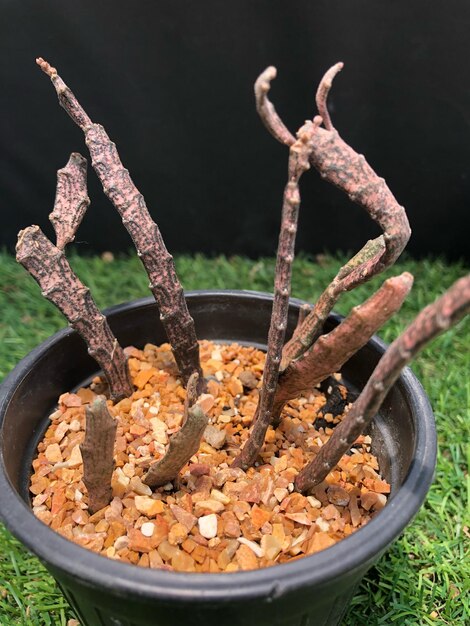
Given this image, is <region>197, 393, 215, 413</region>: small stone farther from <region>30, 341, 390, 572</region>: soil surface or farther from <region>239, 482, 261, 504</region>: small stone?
<region>239, 482, 261, 504</region>: small stone

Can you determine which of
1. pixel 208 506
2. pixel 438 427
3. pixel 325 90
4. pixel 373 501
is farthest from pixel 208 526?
pixel 438 427

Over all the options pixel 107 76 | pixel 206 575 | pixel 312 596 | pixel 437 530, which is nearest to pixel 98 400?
pixel 206 575

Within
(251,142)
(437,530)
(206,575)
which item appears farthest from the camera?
(251,142)

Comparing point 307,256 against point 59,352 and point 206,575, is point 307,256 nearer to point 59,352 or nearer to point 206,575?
point 59,352

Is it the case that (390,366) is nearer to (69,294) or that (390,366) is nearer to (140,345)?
(69,294)

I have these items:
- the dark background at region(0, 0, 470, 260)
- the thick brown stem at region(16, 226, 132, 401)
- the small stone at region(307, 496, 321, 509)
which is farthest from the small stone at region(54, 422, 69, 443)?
the dark background at region(0, 0, 470, 260)

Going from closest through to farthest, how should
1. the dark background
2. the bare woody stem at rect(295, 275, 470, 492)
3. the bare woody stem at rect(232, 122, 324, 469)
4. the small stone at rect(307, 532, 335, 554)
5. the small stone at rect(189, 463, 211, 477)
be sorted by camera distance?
the bare woody stem at rect(295, 275, 470, 492) → the bare woody stem at rect(232, 122, 324, 469) → the small stone at rect(307, 532, 335, 554) → the small stone at rect(189, 463, 211, 477) → the dark background
